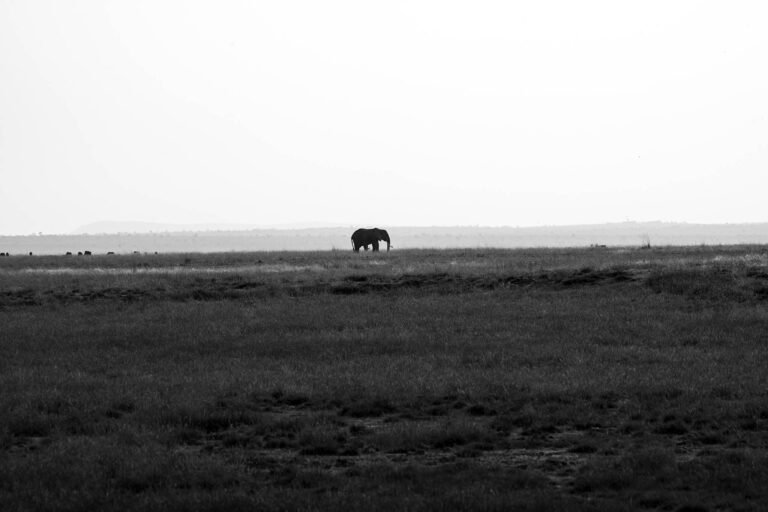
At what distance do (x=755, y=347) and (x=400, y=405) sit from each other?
9.24 metres

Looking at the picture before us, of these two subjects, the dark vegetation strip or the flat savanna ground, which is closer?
the flat savanna ground

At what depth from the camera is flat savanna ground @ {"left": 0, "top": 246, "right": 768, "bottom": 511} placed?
37.1 feet

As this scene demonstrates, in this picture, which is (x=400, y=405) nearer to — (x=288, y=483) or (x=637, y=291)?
(x=288, y=483)

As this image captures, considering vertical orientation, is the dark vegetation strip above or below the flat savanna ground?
above

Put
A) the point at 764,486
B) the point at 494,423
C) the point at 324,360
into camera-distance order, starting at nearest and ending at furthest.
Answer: the point at 764,486, the point at 494,423, the point at 324,360

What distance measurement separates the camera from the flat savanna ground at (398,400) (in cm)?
1132

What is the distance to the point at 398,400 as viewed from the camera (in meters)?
16.3

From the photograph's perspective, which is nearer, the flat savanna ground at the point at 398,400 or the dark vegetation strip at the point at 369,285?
the flat savanna ground at the point at 398,400

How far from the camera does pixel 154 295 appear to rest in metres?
34.4

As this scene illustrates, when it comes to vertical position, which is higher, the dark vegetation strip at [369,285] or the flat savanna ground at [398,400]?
the dark vegetation strip at [369,285]

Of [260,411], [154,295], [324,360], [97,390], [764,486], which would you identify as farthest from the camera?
[154,295]

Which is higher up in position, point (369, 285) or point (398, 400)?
point (369, 285)

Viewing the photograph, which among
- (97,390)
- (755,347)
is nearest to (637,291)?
(755,347)

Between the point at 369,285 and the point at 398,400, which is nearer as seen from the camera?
the point at 398,400
